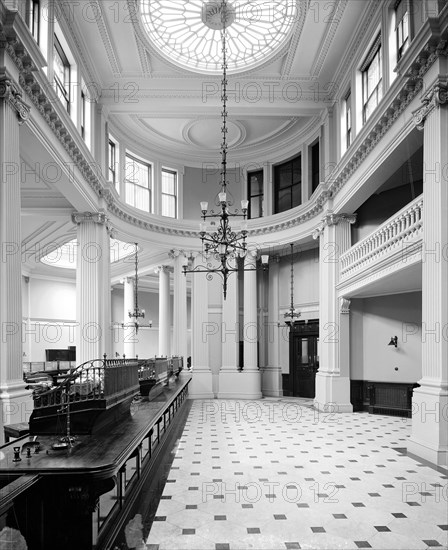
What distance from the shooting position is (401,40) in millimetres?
8359

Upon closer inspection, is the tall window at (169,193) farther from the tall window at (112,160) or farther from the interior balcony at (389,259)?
the interior balcony at (389,259)

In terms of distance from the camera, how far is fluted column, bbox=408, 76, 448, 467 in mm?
6508

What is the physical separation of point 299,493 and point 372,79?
8541mm

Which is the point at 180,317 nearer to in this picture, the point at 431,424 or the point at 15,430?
the point at 431,424

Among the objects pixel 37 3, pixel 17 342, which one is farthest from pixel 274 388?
pixel 37 3

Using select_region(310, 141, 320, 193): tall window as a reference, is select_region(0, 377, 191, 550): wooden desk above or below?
below

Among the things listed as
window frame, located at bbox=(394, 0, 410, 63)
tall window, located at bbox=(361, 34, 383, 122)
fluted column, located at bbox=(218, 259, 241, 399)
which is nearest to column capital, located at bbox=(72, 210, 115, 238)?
fluted column, located at bbox=(218, 259, 241, 399)

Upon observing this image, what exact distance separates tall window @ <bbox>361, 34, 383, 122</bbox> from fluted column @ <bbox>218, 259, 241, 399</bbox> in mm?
7324

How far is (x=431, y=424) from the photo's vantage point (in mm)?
6652

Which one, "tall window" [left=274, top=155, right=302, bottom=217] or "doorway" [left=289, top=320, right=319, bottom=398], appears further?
"tall window" [left=274, top=155, right=302, bottom=217]

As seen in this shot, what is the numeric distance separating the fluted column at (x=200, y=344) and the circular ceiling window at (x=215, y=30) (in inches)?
272

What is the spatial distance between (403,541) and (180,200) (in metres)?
14.1

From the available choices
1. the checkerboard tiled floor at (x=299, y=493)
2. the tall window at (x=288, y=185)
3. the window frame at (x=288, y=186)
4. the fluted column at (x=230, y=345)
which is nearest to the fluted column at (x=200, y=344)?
the fluted column at (x=230, y=345)

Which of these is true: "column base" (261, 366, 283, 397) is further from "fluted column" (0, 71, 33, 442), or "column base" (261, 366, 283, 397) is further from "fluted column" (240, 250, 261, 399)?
"fluted column" (0, 71, 33, 442)
